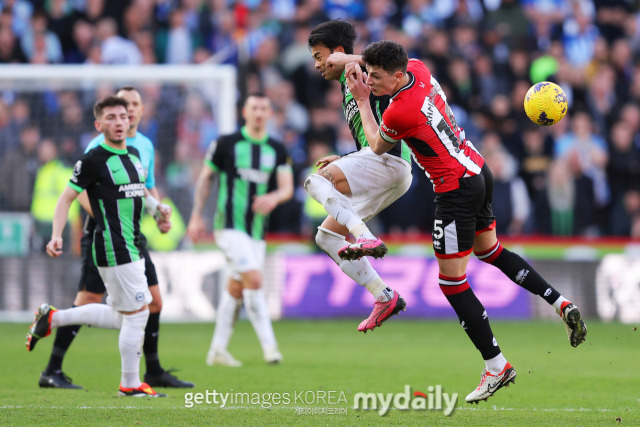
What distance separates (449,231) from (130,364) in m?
2.66

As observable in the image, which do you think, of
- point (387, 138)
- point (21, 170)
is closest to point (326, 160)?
point (387, 138)

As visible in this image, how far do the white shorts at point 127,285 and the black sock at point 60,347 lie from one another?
1076mm

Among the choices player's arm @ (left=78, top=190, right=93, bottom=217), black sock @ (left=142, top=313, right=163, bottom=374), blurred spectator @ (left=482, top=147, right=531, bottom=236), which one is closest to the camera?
player's arm @ (left=78, top=190, right=93, bottom=217)

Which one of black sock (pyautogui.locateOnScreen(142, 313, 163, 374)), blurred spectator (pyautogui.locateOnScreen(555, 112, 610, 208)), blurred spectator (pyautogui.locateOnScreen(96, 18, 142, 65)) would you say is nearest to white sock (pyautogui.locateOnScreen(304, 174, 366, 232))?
black sock (pyautogui.locateOnScreen(142, 313, 163, 374))

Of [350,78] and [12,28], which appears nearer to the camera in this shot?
[350,78]

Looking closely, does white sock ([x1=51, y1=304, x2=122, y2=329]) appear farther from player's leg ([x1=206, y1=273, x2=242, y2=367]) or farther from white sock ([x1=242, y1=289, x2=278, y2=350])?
white sock ([x1=242, y1=289, x2=278, y2=350])

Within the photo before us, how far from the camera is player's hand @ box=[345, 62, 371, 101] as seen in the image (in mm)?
6945

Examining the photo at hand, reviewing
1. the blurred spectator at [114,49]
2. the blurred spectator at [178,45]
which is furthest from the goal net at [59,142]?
the blurred spectator at [178,45]

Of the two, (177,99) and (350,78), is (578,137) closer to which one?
(177,99)

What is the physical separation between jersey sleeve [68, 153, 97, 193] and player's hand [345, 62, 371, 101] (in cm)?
209

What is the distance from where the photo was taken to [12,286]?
14578 mm

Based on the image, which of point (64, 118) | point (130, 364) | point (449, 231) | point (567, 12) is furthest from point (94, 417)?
point (567, 12)

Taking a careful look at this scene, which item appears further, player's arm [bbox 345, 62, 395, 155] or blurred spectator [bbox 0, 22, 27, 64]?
blurred spectator [bbox 0, 22, 27, 64]

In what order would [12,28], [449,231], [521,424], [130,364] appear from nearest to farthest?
[521,424] → [449,231] → [130,364] → [12,28]
